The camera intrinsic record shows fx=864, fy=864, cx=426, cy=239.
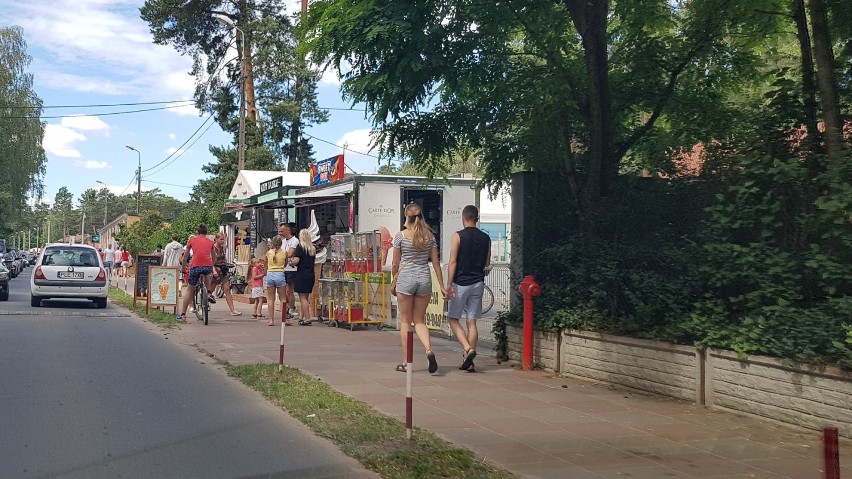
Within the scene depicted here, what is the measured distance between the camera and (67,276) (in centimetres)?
2091

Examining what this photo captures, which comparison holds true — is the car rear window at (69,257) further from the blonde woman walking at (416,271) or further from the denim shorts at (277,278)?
the blonde woman walking at (416,271)

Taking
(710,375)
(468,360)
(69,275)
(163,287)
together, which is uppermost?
(69,275)

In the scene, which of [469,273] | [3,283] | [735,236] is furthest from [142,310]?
[735,236]

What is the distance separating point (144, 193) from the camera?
453 ft

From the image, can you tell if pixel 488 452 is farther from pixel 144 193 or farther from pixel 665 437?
pixel 144 193

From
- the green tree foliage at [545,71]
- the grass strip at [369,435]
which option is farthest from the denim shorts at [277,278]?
the grass strip at [369,435]

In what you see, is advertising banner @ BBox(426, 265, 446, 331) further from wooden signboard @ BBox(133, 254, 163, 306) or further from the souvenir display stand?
wooden signboard @ BBox(133, 254, 163, 306)

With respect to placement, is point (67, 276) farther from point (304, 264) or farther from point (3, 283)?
point (304, 264)

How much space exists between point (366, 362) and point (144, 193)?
134728 mm

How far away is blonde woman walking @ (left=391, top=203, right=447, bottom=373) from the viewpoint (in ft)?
32.3

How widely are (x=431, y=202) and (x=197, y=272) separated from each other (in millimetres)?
8905

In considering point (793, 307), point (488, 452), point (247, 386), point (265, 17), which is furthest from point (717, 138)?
point (265, 17)

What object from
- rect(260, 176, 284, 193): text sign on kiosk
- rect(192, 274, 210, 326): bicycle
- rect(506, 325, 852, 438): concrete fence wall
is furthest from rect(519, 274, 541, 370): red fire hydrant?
rect(260, 176, 284, 193): text sign on kiosk

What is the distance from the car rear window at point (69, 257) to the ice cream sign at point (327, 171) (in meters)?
7.01
